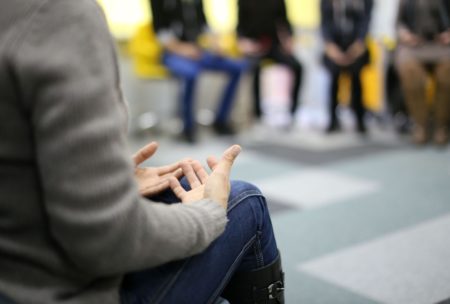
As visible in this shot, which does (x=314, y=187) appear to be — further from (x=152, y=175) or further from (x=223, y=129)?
(x=152, y=175)

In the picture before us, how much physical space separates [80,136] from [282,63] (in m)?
3.76

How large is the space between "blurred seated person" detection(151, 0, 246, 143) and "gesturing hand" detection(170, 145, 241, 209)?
9.13 ft

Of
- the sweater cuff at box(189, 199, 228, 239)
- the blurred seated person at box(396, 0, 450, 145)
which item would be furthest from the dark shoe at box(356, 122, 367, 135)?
the sweater cuff at box(189, 199, 228, 239)

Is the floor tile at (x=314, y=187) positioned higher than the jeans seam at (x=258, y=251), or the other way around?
the jeans seam at (x=258, y=251)

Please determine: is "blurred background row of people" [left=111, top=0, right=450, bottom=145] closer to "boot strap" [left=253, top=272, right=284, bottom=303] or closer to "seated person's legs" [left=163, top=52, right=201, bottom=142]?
"seated person's legs" [left=163, top=52, right=201, bottom=142]

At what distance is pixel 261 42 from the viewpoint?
4.40 meters

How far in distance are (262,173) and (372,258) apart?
1277 mm

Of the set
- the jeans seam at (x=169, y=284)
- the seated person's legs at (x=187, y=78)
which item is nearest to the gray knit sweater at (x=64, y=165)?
the jeans seam at (x=169, y=284)

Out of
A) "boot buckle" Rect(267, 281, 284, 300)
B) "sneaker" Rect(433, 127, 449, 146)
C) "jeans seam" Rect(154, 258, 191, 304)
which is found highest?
"jeans seam" Rect(154, 258, 191, 304)

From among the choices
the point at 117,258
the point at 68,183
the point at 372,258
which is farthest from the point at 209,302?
the point at 372,258

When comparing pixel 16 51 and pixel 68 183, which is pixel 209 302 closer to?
pixel 68 183

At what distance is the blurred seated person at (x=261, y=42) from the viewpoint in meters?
4.33

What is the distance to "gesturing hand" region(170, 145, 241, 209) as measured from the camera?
0.94 m

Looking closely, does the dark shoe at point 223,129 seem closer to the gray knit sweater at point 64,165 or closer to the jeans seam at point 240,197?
the jeans seam at point 240,197
